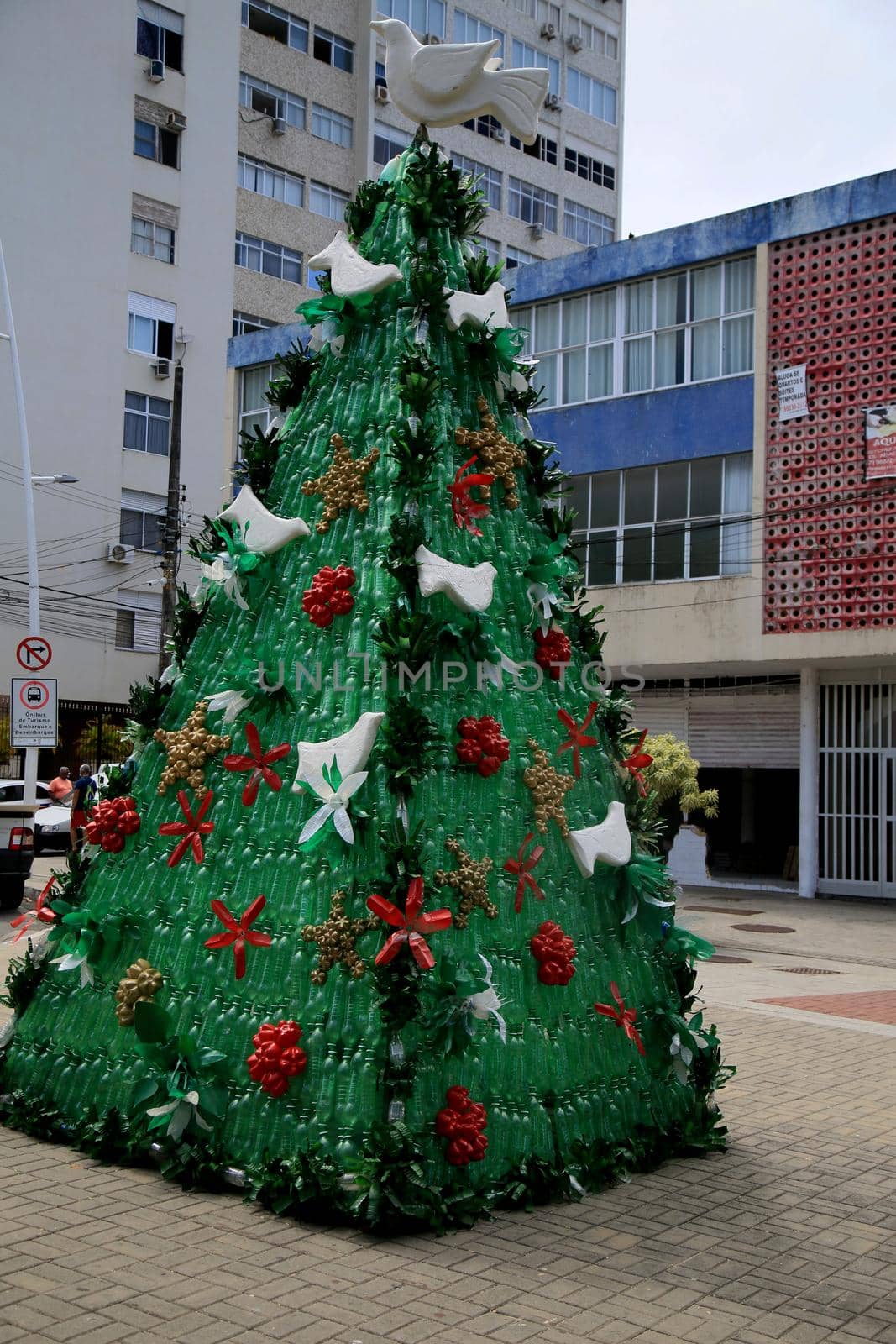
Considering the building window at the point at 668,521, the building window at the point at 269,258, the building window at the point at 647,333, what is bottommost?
the building window at the point at 668,521

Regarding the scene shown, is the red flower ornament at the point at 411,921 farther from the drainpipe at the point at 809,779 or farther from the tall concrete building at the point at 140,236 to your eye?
the tall concrete building at the point at 140,236

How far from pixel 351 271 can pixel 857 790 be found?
56.9 ft

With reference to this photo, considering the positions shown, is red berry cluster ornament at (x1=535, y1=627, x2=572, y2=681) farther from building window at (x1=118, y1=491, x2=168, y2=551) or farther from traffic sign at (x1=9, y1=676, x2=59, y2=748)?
building window at (x1=118, y1=491, x2=168, y2=551)

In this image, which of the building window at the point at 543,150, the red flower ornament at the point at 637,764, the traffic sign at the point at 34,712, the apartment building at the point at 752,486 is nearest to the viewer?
the red flower ornament at the point at 637,764

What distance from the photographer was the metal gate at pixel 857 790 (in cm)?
2116

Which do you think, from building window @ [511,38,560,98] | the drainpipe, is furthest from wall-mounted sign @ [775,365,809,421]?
building window @ [511,38,560,98]

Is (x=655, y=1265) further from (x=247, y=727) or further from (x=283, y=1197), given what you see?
(x=247, y=727)

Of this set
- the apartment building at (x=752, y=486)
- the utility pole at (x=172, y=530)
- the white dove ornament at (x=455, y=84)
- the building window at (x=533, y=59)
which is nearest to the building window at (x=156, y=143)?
the building window at (x=533, y=59)

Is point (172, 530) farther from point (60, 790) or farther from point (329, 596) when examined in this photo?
point (329, 596)

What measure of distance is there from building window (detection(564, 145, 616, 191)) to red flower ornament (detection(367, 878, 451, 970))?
151ft

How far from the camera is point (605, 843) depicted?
5.59 meters

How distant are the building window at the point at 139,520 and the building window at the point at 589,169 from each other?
69.5 feet

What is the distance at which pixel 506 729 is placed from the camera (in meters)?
5.55

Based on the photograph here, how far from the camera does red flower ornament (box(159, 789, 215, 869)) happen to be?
214 inches
